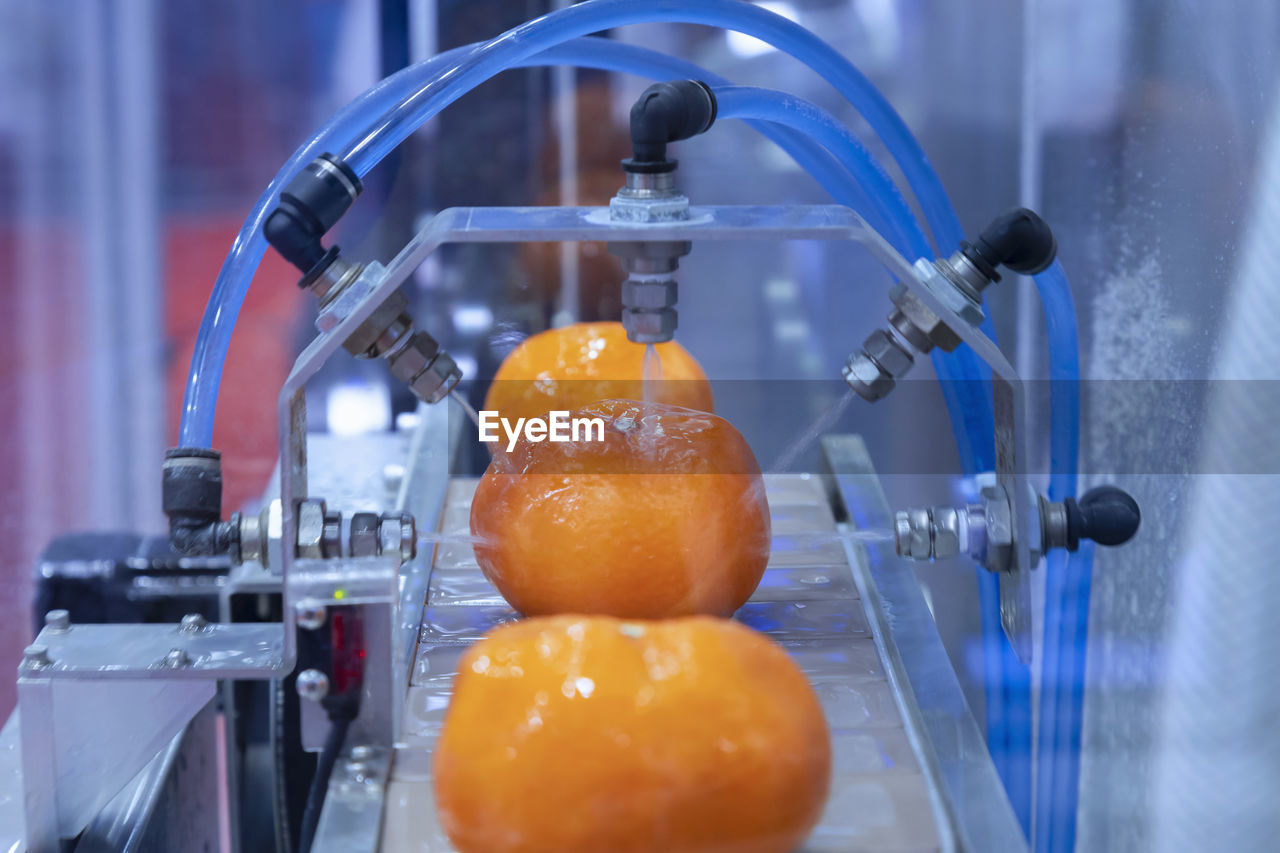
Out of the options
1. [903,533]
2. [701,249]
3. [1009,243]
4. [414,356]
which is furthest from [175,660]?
[701,249]

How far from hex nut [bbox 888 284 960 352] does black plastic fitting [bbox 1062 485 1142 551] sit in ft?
0.39

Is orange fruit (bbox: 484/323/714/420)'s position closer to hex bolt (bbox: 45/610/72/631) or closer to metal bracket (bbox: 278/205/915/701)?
metal bracket (bbox: 278/205/915/701)

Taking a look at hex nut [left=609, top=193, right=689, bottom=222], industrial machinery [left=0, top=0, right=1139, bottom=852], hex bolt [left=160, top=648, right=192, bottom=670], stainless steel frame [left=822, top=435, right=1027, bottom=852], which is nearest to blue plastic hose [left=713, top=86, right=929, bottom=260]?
industrial machinery [left=0, top=0, right=1139, bottom=852]

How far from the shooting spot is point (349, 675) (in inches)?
26.5

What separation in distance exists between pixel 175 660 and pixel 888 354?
444mm

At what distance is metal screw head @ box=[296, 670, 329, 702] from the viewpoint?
2.19ft

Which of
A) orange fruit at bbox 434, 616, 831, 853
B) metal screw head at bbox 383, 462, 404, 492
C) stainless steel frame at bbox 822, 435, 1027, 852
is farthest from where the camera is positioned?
metal screw head at bbox 383, 462, 404, 492

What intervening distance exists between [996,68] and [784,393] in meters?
0.72

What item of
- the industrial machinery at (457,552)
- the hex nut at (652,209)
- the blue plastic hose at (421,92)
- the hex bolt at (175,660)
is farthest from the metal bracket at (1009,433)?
the hex bolt at (175,660)

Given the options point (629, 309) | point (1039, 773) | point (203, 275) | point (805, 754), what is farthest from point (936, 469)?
point (203, 275)

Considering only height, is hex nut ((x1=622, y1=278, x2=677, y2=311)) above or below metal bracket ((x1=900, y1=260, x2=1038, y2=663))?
above

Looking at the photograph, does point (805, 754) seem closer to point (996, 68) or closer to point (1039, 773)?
point (1039, 773)

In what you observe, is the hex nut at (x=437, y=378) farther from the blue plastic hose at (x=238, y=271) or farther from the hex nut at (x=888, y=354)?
the hex nut at (x=888, y=354)

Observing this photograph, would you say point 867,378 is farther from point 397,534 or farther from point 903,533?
point 397,534
